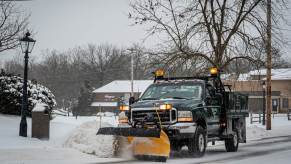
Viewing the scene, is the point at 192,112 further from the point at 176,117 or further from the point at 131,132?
the point at 131,132

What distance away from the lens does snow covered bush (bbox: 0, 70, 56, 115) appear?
2136cm

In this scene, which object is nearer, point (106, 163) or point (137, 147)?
point (106, 163)

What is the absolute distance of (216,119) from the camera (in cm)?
1526

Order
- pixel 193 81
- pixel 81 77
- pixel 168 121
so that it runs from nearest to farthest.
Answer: pixel 168 121, pixel 193 81, pixel 81 77

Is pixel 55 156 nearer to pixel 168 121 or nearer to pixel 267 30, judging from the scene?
pixel 168 121

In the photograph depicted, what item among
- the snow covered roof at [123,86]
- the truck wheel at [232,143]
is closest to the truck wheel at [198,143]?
the truck wheel at [232,143]

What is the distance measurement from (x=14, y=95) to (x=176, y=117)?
10.3m

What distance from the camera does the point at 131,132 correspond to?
12.7m

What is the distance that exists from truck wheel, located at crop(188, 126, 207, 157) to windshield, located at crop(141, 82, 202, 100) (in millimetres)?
1164

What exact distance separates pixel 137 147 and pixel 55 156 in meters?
2.14

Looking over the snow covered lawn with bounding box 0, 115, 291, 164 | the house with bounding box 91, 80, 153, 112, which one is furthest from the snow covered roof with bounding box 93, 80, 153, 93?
the snow covered lawn with bounding box 0, 115, 291, 164

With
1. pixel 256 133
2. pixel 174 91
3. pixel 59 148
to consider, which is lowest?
pixel 256 133

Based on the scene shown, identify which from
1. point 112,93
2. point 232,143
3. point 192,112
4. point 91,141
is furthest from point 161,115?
point 112,93

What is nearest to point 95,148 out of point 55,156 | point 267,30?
point 55,156
